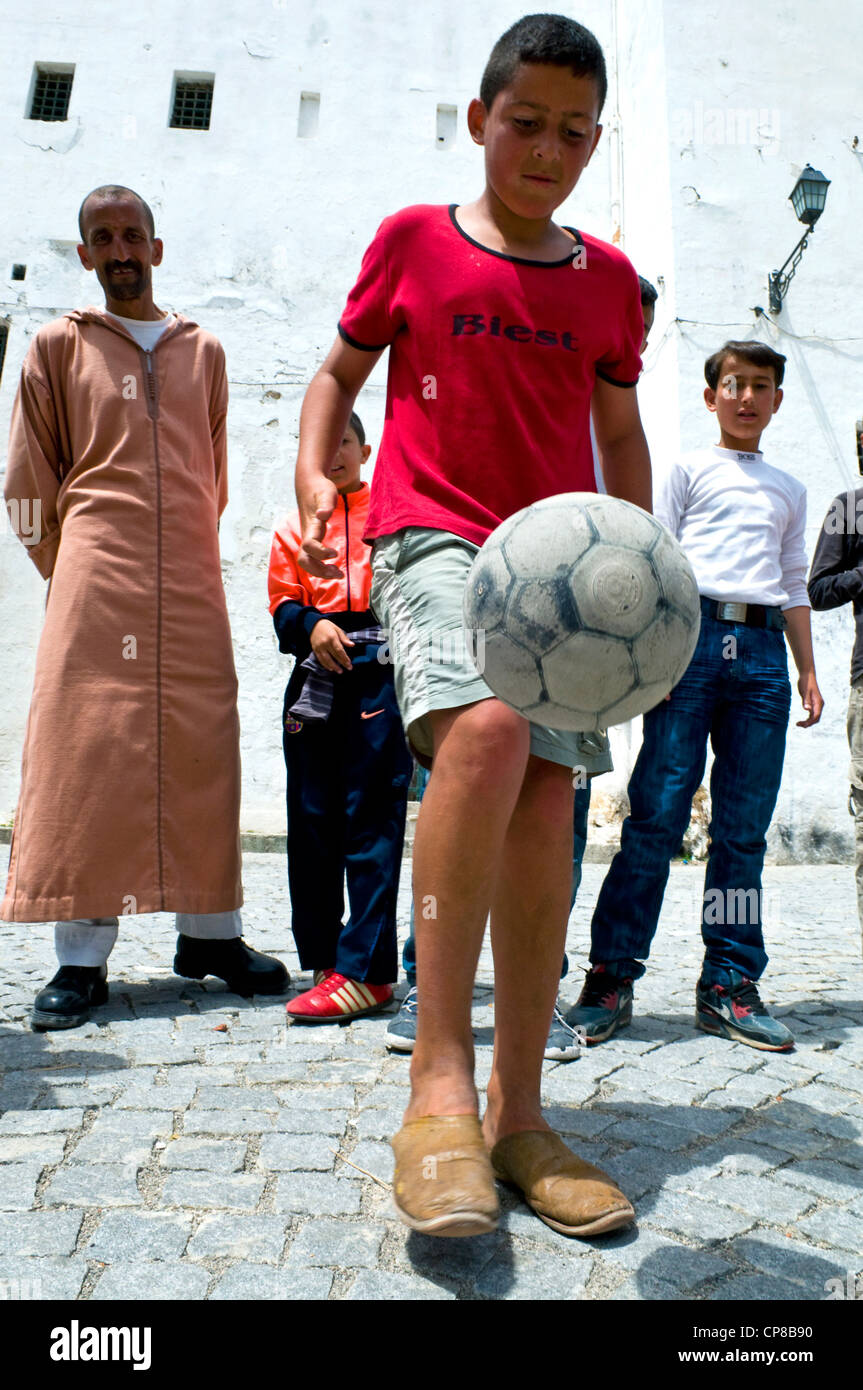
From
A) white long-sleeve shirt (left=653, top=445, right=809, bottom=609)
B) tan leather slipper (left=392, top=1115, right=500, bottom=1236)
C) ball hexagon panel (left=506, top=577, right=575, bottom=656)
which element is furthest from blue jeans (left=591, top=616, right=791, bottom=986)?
ball hexagon panel (left=506, top=577, right=575, bottom=656)

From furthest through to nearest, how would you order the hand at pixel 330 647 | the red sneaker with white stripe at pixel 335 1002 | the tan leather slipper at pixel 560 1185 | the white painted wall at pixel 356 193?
1. the white painted wall at pixel 356 193
2. the hand at pixel 330 647
3. the red sneaker with white stripe at pixel 335 1002
4. the tan leather slipper at pixel 560 1185

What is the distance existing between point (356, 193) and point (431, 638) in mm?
11103

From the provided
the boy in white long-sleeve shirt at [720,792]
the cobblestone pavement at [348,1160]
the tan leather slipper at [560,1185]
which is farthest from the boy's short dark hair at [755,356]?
the tan leather slipper at [560,1185]

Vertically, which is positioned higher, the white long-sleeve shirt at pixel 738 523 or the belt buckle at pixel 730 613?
the white long-sleeve shirt at pixel 738 523

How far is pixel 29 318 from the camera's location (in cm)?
1113

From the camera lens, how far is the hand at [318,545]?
6.02 feet

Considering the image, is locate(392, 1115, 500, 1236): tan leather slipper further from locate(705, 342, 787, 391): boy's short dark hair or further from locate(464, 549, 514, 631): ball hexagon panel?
locate(705, 342, 787, 391): boy's short dark hair

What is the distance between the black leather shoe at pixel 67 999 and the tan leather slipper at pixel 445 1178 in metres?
1.55

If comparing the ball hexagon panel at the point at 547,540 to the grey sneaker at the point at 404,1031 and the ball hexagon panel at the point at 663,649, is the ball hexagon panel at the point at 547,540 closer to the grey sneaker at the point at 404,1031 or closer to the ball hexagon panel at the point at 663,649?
the ball hexagon panel at the point at 663,649

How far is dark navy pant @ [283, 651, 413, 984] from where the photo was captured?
311cm

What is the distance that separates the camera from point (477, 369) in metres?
1.88

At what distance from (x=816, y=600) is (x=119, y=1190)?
9.49ft

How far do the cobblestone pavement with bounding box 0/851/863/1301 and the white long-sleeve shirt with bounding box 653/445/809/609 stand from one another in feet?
4.31
